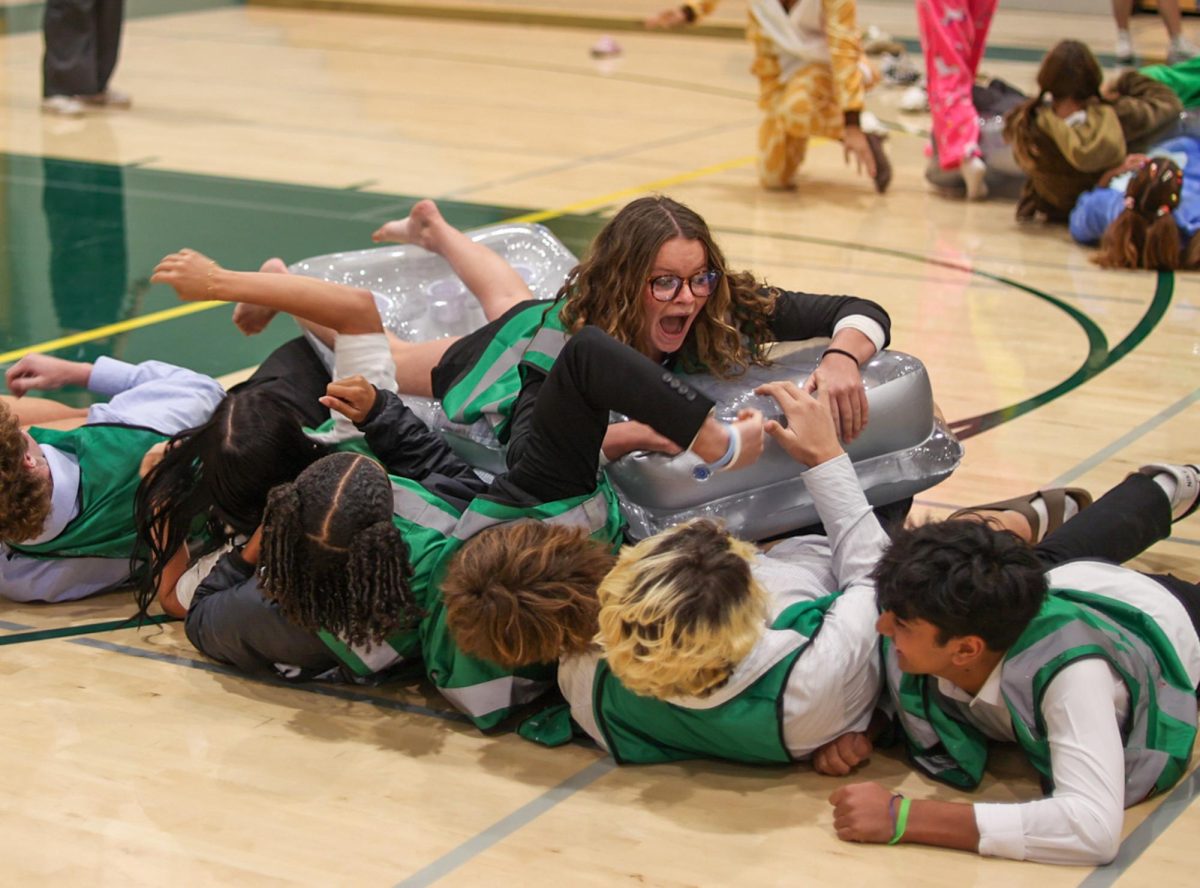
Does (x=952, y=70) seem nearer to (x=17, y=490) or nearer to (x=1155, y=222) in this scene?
(x=1155, y=222)

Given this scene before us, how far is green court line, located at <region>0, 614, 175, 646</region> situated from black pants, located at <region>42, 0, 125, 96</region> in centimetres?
589

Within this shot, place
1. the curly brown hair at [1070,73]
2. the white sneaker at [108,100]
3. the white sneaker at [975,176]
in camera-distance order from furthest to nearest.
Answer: the white sneaker at [108,100], the white sneaker at [975,176], the curly brown hair at [1070,73]

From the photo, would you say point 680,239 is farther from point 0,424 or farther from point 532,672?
point 0,424

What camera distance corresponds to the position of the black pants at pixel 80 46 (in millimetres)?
8320

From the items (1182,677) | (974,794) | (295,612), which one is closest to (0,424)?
(295,612)

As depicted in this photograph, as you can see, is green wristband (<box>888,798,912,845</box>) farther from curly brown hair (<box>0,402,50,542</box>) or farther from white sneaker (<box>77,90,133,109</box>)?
white sneaker (<box>77,90,133,109</box>)

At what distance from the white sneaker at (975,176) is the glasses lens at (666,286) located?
160 inches

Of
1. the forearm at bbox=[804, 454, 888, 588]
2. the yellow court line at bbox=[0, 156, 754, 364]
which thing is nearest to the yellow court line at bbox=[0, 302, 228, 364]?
the yellow court line at bbox=[0, 156, 754, 364]

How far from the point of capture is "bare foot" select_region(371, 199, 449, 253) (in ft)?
12.5

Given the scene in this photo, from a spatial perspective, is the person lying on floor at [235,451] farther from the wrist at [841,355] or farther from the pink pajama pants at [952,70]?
the pink pajama pants at [952,70]

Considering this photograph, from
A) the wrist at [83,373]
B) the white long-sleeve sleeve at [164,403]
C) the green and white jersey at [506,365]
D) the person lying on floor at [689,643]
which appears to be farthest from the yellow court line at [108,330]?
the person lying on floor at [689,643]

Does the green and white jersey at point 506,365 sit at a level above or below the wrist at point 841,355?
below

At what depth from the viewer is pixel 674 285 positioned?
288cm

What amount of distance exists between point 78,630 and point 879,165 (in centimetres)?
453
